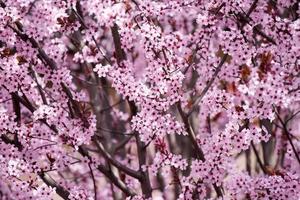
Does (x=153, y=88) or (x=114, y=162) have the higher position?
(x=153, y=88)

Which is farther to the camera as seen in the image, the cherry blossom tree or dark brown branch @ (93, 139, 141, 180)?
dark brown branch @ (93, 139, 141, 180)

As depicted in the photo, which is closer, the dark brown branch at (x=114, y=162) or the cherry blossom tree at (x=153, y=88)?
the cherry blossom tree at (x=153, y=88)

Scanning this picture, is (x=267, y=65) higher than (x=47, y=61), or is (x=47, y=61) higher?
(x=47, y=61)

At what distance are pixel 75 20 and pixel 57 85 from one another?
2.90 ft

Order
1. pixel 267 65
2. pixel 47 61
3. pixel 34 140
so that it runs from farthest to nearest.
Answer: pixel 34 140, pixel 47 61, pixel 267 65

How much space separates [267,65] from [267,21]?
663mm

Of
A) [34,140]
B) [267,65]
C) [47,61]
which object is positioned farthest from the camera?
[34,140]

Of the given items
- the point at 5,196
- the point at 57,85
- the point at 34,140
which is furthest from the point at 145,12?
the point at 5,196

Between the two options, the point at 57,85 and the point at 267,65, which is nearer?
the point at 267,65

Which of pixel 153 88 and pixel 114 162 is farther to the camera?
pixel 114 162

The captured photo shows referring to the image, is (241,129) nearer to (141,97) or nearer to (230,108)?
(230,108)

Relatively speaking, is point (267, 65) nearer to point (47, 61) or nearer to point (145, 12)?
point (145, 12)

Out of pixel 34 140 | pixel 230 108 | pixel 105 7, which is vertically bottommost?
pixel 230 108

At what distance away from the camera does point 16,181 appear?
6258 mm
